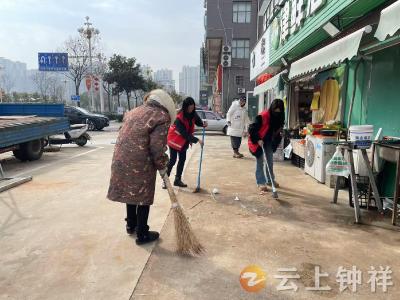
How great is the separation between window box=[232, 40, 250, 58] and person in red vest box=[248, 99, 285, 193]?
28135 millimetres

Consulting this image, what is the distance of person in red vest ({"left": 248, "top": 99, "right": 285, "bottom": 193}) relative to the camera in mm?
5344

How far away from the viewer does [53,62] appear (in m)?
23.8

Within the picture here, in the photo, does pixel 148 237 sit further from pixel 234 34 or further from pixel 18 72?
pixel 18 72

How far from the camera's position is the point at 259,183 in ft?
18.7

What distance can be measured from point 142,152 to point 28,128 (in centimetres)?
634

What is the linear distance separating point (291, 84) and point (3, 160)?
27.9 feet

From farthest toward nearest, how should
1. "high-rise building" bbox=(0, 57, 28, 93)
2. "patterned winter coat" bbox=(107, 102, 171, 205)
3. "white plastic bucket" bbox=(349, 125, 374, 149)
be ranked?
"high-rise building" bbox=(0, 57, 28, 93)
"white plastic bucket" bbox=(349, 125, 374, 149)
"patterned winter coat" bbox=(107, 102, 171, 205)

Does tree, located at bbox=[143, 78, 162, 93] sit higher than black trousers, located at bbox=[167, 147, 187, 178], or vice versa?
tree, located at bbox=[143, 78, 162, 93]

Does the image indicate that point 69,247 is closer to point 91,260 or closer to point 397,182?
point 91,260

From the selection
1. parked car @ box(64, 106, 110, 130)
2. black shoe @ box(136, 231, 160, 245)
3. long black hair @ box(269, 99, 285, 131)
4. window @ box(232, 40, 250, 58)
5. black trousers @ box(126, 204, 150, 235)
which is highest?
window @ box(232, 40, 250, 58)

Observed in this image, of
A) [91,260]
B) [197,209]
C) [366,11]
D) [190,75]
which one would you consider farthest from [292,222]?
[190,75]

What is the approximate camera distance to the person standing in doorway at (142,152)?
10.9 feet

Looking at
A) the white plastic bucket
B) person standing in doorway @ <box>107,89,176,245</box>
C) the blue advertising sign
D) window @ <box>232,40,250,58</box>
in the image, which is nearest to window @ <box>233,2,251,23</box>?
window @ <box>232,40,250,58</box>

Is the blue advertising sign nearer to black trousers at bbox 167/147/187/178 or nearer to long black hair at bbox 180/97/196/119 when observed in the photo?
black trousers at bbox 167/147/187/178
